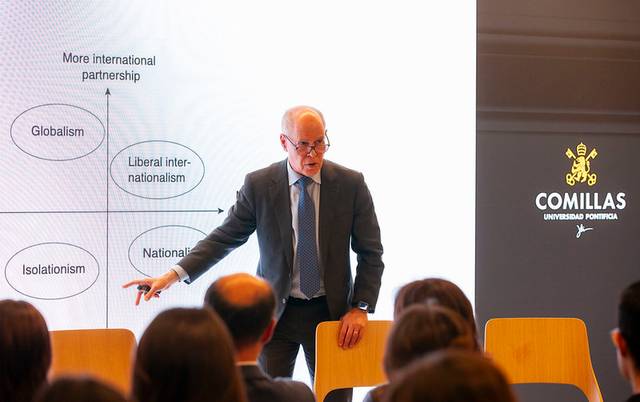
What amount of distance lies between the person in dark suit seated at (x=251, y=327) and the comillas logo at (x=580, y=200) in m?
3.00

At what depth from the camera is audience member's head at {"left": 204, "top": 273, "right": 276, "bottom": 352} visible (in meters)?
2.04

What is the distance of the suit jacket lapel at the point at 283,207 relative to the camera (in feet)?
11.0

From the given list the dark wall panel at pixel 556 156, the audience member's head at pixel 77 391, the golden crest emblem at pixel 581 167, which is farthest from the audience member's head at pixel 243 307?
the golden crest emblem at pixel 581 167

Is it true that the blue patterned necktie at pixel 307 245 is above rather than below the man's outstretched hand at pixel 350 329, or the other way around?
above

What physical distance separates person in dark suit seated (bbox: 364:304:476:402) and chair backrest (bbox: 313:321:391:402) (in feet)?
4.64

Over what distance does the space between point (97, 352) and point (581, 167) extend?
3.22m

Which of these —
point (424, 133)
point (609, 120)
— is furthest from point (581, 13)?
point (424, 133)

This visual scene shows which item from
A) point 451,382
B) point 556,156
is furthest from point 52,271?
point 451,382

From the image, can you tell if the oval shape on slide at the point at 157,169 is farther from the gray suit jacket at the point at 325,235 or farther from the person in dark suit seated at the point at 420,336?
the person in dark suit seated at the point at 420,336

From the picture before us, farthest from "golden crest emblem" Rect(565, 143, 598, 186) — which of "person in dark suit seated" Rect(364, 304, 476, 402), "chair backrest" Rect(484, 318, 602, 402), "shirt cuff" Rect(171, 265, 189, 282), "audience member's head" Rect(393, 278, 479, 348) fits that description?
"person in dark suit seated" Rect(364, 304, 476, 402)

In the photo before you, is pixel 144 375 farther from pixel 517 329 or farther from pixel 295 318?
pixel 517 329

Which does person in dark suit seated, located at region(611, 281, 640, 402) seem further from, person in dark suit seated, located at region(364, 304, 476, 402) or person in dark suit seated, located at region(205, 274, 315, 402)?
person in dark suit seated, located at region(205, 274, 315, 402)

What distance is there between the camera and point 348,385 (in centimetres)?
314

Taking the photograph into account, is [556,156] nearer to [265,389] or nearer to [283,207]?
[283,207]
